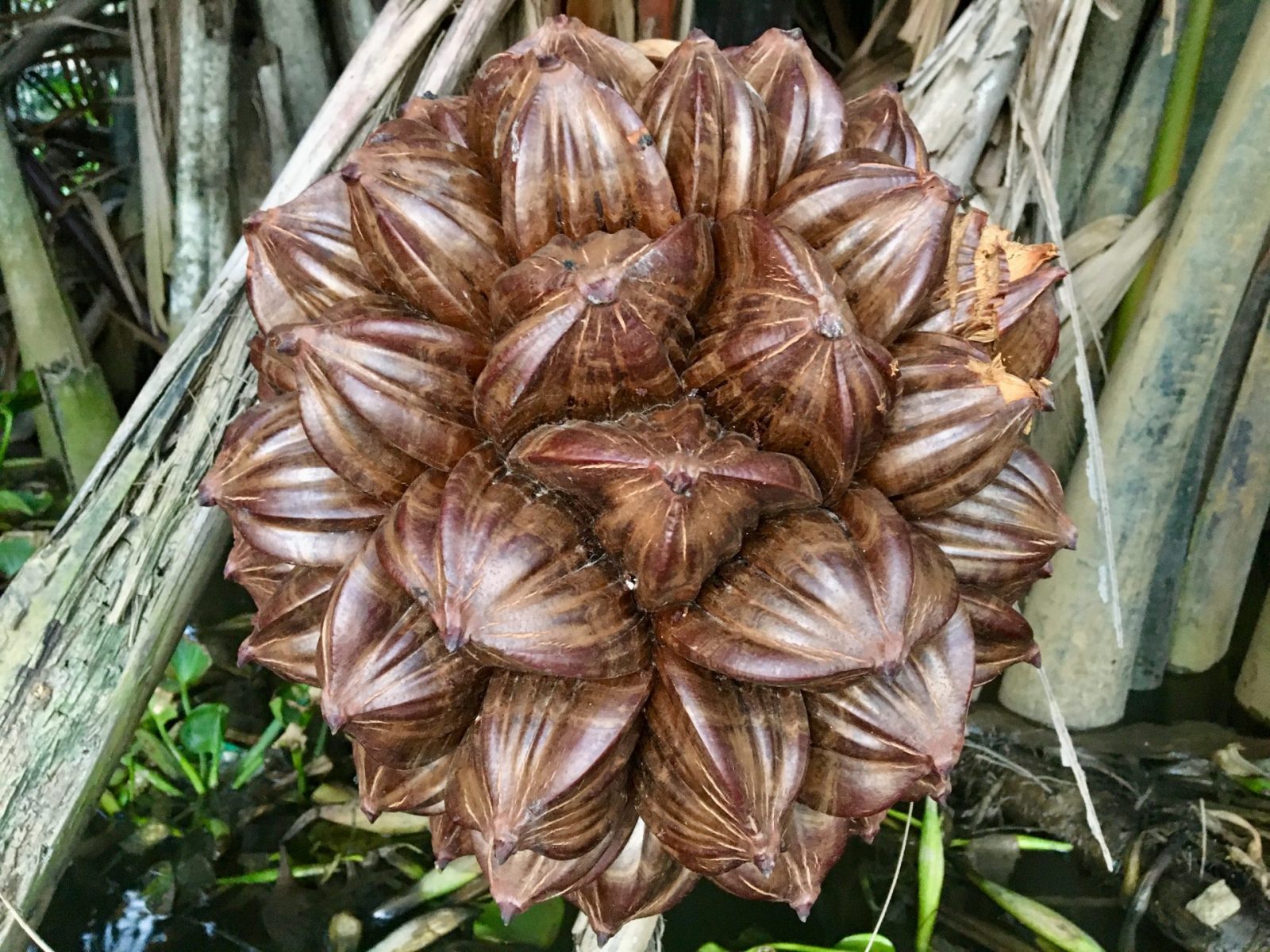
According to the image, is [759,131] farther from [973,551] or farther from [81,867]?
[81,867]

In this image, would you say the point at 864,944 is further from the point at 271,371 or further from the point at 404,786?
the point at 271,371

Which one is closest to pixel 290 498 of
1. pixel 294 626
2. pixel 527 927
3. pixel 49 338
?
pixel 294 626

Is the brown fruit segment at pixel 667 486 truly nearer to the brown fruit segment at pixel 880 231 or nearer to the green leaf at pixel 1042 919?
the brown fruit segment at pixel 880 231

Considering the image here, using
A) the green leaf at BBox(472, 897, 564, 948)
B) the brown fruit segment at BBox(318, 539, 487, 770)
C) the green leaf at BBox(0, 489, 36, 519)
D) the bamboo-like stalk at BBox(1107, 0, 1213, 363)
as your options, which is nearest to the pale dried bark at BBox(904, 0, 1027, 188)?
the bamboo-like stalk at BBox(1107, 0, 1213, 363)

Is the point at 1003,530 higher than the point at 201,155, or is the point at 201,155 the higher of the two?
the point at 201,155

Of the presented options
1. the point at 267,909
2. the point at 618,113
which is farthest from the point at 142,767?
the point at 618,113

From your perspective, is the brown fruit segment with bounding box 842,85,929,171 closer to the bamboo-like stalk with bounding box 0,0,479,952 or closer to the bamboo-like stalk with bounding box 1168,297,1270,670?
the bamboo-like stalk with bounding box 0,0,479,952
